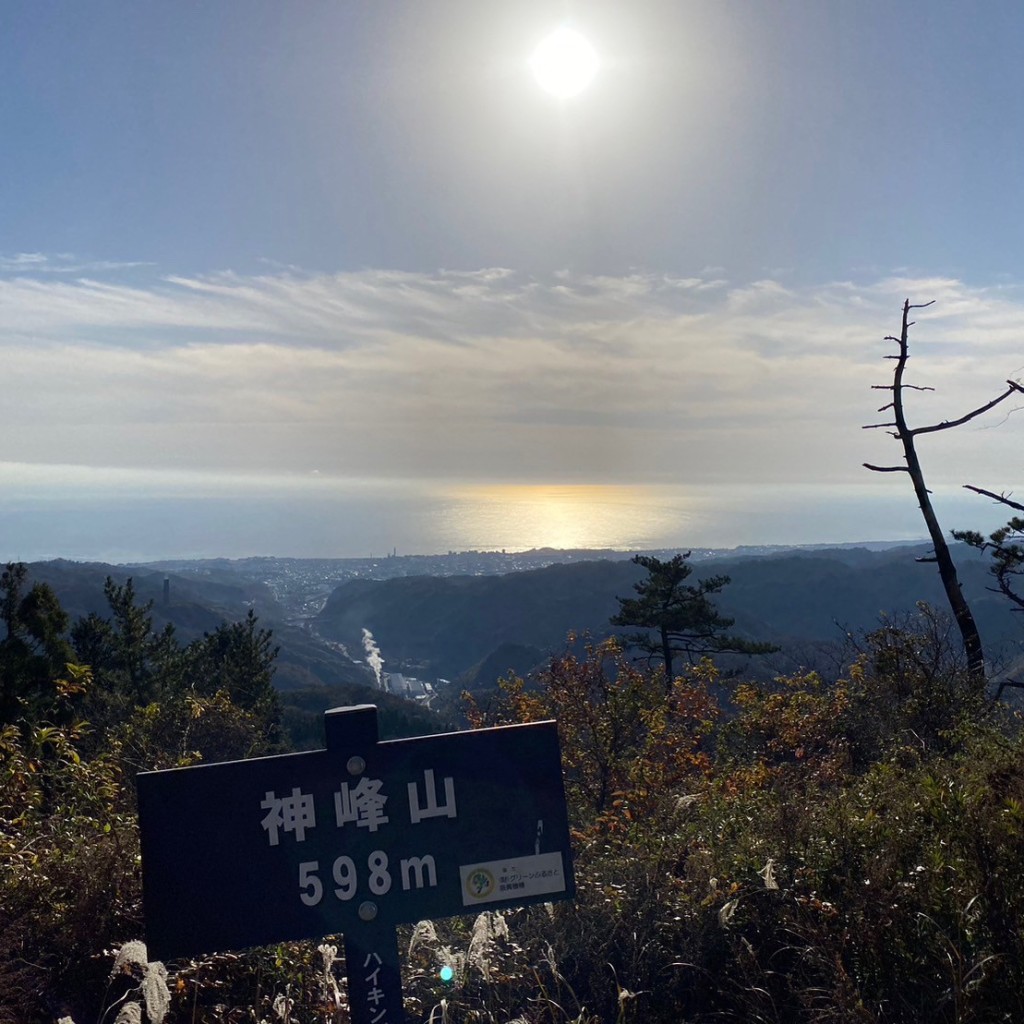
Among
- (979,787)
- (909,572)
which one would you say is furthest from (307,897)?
(909,572)

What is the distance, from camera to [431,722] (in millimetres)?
56594

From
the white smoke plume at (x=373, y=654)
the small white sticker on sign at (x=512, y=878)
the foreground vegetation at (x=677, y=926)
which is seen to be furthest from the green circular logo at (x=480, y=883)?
the white smoke plume at (x=373, y=654)

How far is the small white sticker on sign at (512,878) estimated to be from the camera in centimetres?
312

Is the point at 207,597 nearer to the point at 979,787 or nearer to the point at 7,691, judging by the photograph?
the point at 7,691

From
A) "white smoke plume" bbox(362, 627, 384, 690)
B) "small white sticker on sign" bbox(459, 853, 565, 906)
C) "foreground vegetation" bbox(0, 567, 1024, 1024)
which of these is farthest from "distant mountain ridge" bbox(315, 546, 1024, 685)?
"small white sticker on sign" bbox(459, 853, 565, 906)

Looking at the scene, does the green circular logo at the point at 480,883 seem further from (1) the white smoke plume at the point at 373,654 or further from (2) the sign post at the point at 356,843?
(1) the white smoke plume at the point at 373,654

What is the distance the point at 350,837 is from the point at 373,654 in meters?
149

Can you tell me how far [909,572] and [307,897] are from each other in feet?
554

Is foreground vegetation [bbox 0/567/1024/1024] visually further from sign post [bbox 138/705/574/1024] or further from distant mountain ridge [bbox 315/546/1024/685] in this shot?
distant mountain ridge [bbox 315/546/1024/685]

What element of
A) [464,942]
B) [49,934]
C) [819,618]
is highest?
[49,934]

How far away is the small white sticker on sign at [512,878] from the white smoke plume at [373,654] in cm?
11573

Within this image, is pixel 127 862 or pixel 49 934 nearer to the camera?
pixel 49 934

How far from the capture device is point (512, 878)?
3.14m

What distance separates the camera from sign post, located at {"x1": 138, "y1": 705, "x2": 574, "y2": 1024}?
297 centimetres
